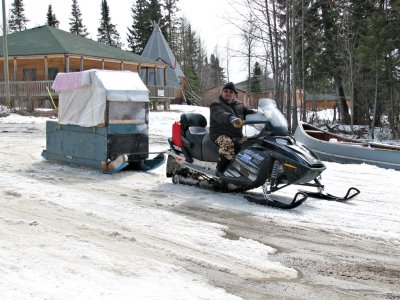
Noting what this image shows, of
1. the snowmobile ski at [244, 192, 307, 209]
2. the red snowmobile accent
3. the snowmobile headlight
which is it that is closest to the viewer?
the snowmobile ski at [244, 192, 307, 209]

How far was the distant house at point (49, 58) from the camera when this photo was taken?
2622 cm

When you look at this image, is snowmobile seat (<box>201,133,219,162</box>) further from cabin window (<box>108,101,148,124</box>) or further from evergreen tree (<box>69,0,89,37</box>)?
evergreen tree (<box>69,0,89,37</box>)

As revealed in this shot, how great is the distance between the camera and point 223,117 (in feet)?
21.2

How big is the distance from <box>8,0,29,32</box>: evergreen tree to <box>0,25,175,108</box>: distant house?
106 feet

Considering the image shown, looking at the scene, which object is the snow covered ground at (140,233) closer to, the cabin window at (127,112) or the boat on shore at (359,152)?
the cabin window at (127,112)

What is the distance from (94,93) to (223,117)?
3231 mm

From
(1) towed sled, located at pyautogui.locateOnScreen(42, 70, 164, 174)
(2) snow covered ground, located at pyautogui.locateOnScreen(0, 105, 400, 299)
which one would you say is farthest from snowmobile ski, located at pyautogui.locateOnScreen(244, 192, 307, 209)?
(1) towed sled, located at pyautogui.locateOnScreen(42, 70, 164, 174)

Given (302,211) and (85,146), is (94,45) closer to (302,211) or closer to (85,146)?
(85,146)

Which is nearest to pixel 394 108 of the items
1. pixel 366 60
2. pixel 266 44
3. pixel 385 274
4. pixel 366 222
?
pixel 366 60

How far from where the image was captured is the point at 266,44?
22391mm

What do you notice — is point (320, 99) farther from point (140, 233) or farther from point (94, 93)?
point (140, 233)

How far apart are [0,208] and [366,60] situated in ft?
58.2

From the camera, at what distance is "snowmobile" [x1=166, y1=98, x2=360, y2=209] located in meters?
5.80

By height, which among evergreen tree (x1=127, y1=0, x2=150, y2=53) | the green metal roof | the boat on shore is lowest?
the boat on shore
